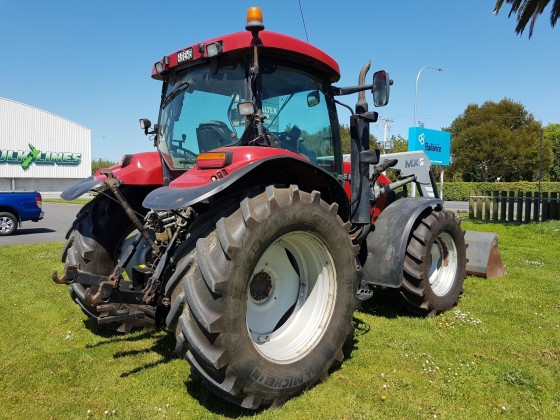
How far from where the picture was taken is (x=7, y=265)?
7.79m

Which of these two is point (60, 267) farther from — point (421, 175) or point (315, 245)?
point (421, 175)

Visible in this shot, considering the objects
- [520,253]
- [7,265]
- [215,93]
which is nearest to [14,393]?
[215,93]

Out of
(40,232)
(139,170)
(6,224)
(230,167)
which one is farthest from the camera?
(40,232)

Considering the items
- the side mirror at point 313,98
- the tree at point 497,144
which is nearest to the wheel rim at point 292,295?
the side mirror at point 313,98

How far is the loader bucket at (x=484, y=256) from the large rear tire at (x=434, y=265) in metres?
1.60

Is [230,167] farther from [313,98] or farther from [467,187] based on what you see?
[467,187]

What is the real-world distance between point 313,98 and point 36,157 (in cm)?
4091

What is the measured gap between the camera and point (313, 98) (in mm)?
3996

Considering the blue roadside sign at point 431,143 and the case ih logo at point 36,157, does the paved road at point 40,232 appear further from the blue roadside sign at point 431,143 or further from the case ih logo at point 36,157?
the case ih logo at point 36,157

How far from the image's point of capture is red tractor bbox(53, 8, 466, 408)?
275 cm

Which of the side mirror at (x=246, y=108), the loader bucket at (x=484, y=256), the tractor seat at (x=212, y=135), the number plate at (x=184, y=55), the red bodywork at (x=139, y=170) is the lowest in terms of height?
the loader bucket at (x=484, y=256)

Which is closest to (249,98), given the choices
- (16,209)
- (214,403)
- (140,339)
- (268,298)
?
(268,298)

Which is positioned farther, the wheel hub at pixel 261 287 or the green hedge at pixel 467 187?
the green hedge at pixel 467 187

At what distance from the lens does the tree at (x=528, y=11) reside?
45.2ft
